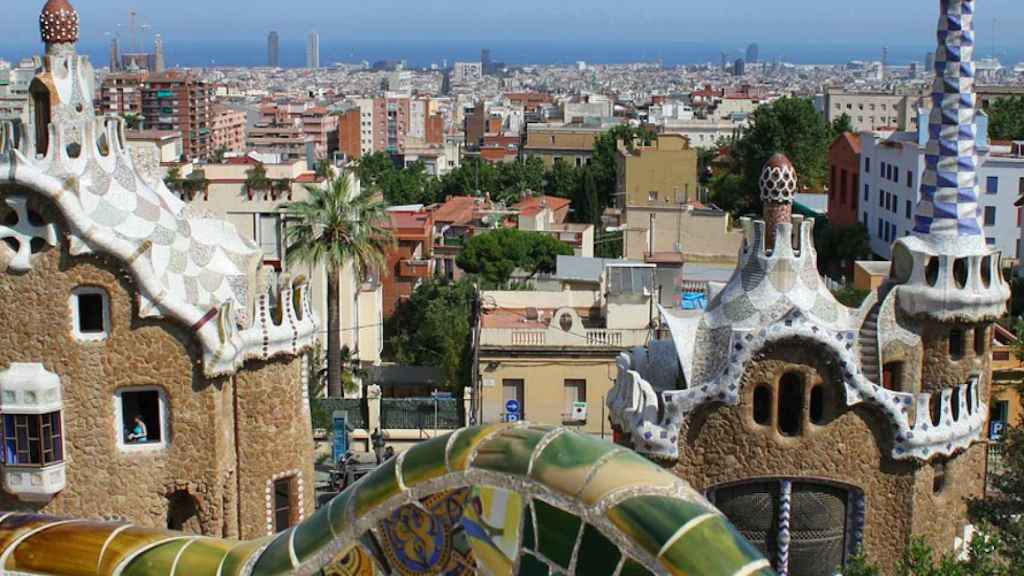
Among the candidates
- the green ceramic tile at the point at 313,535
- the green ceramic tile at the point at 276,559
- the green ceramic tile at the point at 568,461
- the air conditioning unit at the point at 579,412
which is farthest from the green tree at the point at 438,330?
the green ceramic tile at the point at 568,461

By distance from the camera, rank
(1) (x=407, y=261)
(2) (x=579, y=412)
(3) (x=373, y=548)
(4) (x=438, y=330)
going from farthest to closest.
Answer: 1. (1) (x=407, y=261)
2. (4) (x=438, y=330)
3. (2) (x=579, y=412)
4. (3) (x=373, y=548)

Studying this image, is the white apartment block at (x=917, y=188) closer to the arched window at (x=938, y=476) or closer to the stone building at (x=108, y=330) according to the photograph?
the arched window at (x=938, y=476)

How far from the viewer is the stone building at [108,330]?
20.3 metres

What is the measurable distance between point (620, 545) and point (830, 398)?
1191 centimetres

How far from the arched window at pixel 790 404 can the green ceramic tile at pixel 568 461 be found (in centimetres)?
1122

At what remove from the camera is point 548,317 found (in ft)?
119

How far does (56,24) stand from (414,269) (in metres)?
35.0

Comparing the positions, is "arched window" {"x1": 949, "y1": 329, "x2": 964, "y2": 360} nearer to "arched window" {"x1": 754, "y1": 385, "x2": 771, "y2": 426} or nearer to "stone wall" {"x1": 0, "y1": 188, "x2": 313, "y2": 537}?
"arched window" {"x1": 754, "y1": 385, "x2": 771, "y2": 426}

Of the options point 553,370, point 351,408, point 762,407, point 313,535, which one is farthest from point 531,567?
point 351,408

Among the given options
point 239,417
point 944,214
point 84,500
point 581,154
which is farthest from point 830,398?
point 581,154

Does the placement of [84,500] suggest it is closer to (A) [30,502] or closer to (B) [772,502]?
(A) [30,502]

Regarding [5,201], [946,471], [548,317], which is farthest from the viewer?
[548,317]

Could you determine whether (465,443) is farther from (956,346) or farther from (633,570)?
(956,346)

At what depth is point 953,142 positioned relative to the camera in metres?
22.4
